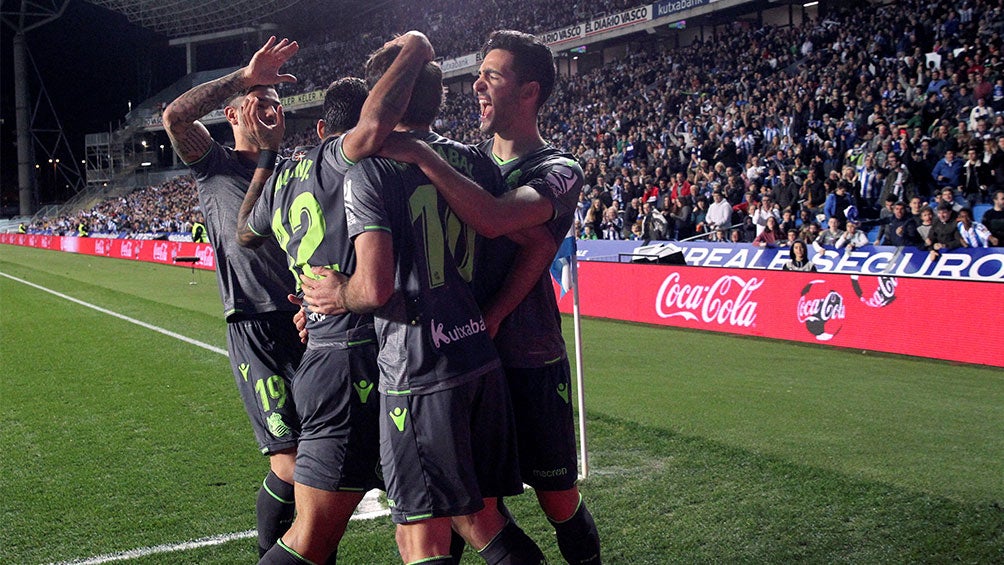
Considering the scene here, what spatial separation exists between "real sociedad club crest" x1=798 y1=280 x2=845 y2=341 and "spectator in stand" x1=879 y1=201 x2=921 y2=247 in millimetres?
3647

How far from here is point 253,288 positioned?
3559 millimetres

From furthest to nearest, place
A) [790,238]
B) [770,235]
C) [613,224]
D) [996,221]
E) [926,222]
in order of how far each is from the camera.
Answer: [613,224] → [770,235] → [790,238] → [926,222] → [996,221]

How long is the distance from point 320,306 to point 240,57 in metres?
68.3

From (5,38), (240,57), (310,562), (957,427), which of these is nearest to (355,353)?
(310,562)

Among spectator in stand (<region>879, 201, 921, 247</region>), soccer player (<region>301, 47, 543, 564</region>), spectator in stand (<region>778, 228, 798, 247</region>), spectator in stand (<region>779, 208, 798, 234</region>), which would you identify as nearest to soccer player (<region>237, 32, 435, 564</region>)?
soccer player (<region>301, 47, 543, 564</region>)

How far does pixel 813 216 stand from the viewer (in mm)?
16531

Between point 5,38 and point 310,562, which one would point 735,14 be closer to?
point 310,562

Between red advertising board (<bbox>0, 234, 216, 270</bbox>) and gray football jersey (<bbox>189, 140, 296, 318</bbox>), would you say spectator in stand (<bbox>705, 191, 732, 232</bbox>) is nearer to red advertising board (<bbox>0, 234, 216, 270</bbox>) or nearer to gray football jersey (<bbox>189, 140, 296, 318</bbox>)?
red advertising board (<bbox>0, 234, 216, 270</bbox>)

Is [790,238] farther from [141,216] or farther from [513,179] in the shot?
[141,216]

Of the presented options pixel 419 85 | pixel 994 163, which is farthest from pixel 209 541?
pixel 994 163

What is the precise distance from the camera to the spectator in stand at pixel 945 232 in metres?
13.3

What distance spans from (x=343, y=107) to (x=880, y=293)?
9.54 meters

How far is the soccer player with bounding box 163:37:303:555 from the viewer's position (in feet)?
11.4

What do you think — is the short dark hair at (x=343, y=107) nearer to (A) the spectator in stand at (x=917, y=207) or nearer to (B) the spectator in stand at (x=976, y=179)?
(A) the spectator in stand at (x=917, y=207)
